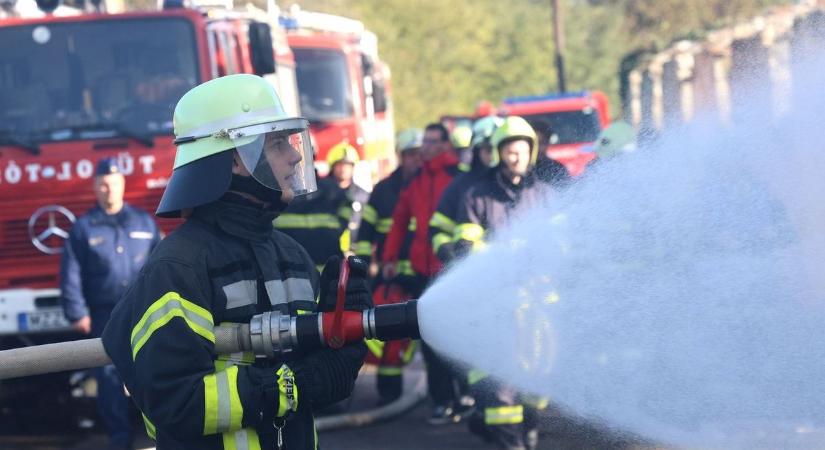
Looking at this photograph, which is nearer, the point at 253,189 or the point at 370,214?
the point at 253,189

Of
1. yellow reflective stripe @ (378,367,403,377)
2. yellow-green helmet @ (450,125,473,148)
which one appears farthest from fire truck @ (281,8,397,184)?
yellow reflective stripe @ (378,367,403,377)

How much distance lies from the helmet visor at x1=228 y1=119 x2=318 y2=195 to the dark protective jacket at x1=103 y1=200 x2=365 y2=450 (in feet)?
0.30

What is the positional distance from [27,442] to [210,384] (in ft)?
21.0

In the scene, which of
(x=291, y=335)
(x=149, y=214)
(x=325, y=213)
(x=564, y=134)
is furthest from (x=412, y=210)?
(x=564, y=134)

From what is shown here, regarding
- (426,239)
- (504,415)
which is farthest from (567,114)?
(504,415)

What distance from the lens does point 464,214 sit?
737cm

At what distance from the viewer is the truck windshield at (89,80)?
9.02 meters

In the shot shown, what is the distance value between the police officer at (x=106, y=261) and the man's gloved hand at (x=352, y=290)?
4.93m

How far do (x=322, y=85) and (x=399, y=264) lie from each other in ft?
8.54

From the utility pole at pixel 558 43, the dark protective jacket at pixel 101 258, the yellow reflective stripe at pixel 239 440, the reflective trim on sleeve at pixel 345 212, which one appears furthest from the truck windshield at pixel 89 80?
the utility pole at pixel 558 43

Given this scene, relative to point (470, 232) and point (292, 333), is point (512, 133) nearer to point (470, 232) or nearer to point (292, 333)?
point (470, 232)

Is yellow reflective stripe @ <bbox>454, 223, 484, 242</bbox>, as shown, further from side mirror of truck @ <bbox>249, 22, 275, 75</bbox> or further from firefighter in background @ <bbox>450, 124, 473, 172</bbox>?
firefighter in background @ <bbox>450, 124, 473, 172</bbox>

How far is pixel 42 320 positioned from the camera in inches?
354

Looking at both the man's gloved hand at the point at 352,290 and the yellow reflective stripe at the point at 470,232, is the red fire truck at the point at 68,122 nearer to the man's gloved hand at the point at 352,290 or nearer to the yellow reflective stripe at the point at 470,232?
the yellow reflective stripe at the point at 470,232
